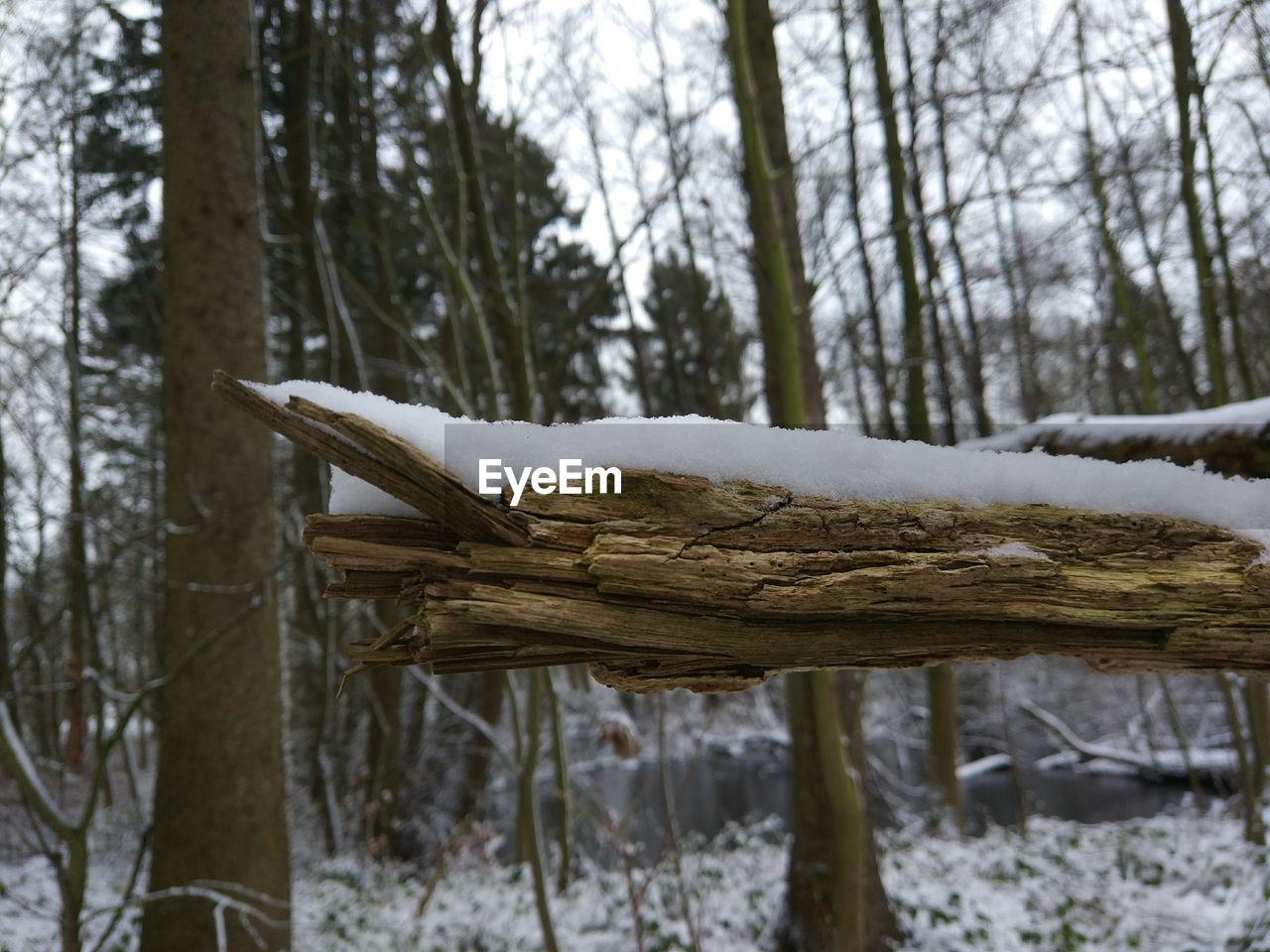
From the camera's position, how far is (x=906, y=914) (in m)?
4.99

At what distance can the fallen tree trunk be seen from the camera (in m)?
1.01

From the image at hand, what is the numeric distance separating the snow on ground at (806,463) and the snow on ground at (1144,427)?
49cm

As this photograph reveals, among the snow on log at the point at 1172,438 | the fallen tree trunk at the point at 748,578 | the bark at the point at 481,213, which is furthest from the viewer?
the bark at the point at 481,213

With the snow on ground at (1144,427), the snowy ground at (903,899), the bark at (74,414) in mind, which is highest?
the bark at (74,414)

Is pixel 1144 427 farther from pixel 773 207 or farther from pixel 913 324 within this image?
pixel 913 324

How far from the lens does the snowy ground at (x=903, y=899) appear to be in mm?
4621

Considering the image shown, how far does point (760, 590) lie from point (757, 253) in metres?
2.36

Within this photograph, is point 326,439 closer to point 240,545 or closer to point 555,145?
point 240,545

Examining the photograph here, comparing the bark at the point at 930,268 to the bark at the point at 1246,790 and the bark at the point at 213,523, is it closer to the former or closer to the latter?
the bark at the point at 1246,790

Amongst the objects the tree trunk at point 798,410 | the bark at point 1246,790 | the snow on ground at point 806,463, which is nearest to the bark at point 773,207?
the tree trunk at point 798,410

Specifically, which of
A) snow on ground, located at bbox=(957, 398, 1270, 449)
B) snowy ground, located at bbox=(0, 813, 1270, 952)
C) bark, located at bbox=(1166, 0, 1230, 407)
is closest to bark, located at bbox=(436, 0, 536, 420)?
snow on ground, located at bbox=(957, 398, 1270, 449)

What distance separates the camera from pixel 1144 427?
6.78 feet

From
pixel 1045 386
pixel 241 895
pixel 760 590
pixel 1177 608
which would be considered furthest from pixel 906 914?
pixel 1045 386

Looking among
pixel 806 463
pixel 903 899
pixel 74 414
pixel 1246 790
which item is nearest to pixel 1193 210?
pixel 1246 790
